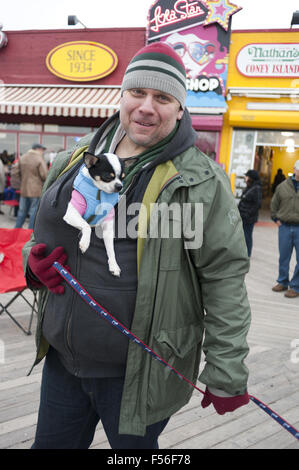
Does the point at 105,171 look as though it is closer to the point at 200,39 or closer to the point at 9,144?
the point at 200,39

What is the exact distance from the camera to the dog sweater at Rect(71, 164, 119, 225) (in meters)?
1.25

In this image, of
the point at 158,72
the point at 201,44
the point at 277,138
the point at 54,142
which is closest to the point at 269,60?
the point at 201,44

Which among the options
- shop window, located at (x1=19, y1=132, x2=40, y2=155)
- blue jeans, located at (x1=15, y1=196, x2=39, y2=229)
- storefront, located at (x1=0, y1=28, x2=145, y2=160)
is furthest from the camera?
shop window, located at (x1=19, y1=132, x2=40, y2=155)

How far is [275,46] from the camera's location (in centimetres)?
1082

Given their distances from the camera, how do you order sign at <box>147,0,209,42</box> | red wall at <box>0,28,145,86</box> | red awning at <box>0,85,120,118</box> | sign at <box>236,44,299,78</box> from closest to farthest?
sign at <box>236,44,299,78</box>
red awning at <box>0,85,120,118</box>
sign at <box>147,0,209,42</box>
red wall at <box>0,28,145,86</box>

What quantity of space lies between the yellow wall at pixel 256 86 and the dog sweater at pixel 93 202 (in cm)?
1088

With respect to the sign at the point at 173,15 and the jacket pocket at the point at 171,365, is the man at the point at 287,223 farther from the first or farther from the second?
the sign at the point at 173,15

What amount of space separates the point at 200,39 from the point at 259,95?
2549 millimetres

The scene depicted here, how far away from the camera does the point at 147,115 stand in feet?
4.17

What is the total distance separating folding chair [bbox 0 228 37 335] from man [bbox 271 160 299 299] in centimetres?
377

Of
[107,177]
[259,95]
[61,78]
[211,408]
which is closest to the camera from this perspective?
[107,177]

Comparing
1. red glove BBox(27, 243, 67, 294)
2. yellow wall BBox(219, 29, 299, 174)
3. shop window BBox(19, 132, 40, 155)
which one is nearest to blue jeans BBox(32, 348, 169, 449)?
red glove BBox(27, 243, 67, 294)

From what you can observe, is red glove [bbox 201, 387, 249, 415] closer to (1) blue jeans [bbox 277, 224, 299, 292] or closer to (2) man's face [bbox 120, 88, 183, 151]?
(2) man's face [bbox 120, 88, 183, 151]

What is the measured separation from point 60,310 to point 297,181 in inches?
203
